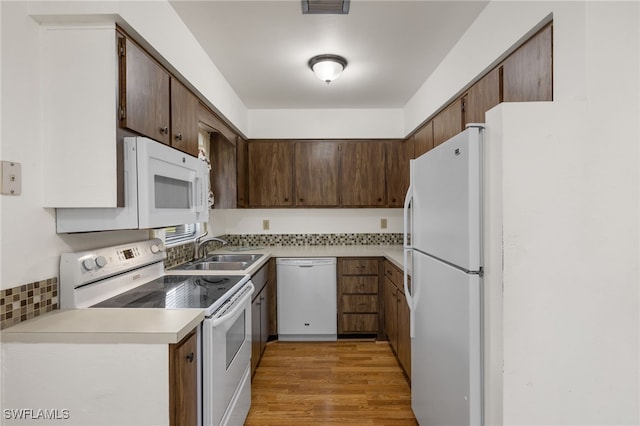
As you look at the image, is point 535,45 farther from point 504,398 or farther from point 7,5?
point 7,5

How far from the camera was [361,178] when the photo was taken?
3.67 metres

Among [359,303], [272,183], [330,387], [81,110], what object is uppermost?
[81,110]

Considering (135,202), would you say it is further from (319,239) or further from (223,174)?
(319,239)

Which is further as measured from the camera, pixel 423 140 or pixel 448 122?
pixel 423 140

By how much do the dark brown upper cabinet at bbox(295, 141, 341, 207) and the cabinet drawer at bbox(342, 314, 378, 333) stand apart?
3.91 ft

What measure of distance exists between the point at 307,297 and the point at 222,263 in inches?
40.3

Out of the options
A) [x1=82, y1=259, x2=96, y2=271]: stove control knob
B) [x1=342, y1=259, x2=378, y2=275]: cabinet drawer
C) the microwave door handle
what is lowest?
[x1=342, y1=259, x2=378, y2=275]: cabinet drawer

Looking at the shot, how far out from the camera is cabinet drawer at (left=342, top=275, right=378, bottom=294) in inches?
131

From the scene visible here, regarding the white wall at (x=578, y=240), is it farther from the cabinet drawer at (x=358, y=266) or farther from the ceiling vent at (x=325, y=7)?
the cabinet drawer at (x=358, y=266)

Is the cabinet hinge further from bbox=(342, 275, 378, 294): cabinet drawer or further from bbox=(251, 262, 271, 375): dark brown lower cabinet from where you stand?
bbox=(342, 275, 378, 294): cabinet drawer

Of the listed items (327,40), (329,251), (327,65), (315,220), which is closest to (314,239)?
(315,220)

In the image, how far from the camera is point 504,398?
117cm

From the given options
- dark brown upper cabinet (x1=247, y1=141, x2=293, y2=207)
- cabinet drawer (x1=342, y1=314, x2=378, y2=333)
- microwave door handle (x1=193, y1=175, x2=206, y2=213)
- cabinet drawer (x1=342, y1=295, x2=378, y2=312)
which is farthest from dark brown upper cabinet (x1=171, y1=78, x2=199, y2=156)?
cabinet drawer (x1=342, y1=314, x2=378, y2=333)

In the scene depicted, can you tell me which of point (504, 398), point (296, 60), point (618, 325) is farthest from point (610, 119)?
point (296, 60)
